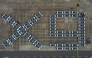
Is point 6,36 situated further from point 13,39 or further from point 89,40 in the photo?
point 89,40

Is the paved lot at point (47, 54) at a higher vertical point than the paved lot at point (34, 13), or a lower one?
lower

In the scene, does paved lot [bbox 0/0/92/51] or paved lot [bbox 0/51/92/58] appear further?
paved lot [bbox 0/51/92/58]

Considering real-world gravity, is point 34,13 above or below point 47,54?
above

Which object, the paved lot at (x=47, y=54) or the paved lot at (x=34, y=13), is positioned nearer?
the paved lot at (x=34, y=13)

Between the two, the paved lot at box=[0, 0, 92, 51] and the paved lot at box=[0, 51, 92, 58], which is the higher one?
the paved lot at box=[0, 0, 92, 51]

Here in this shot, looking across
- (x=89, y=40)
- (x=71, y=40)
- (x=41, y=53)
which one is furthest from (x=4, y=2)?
(x=89, y=40)

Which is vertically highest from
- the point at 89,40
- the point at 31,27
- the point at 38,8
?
the point at 38,8

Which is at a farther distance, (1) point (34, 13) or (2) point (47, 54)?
(2) point (47, 54)

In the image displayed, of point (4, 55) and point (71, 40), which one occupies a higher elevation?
point (71, 40)

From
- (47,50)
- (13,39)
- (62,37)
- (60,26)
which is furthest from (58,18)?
(13,39)
